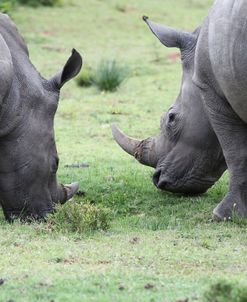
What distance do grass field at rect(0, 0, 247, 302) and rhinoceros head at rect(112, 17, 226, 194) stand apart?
0.22m

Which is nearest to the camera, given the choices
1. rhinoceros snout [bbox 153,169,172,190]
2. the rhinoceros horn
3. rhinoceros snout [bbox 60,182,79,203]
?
rhinoceros snout [bbox 60,182,79,203]

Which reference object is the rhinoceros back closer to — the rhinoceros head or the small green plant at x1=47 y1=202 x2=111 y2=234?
the rhinoceros head

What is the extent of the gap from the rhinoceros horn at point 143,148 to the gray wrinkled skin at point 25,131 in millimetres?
1250

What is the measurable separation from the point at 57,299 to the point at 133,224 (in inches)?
102

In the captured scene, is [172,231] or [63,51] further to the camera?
[63,51]

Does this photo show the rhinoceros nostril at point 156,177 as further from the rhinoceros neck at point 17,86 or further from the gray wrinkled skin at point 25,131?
the rhinoceros neck at point 17,86

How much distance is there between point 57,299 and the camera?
5.38 meters

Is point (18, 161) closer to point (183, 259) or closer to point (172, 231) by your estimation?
point (172, 231)

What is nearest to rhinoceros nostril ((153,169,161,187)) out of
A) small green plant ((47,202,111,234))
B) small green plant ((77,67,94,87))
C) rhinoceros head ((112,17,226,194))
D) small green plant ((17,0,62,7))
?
rhinoceros head ((112,17,226,194))

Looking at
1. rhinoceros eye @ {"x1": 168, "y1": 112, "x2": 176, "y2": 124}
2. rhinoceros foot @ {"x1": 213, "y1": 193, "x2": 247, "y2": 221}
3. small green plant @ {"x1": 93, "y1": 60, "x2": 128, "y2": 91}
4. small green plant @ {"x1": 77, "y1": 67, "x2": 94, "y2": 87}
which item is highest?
rhinoceros eye @ {"x1": 168, "y1": 112, "x2": 176, "y2": 124}

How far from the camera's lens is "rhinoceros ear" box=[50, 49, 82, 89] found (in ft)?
25.7

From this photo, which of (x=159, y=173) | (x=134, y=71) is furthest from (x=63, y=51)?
(x=159, y=173)

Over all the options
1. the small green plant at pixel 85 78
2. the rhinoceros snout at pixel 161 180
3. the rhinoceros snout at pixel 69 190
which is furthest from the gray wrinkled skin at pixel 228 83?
the small green plant at pixel 85 78

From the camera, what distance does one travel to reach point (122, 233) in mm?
7414
